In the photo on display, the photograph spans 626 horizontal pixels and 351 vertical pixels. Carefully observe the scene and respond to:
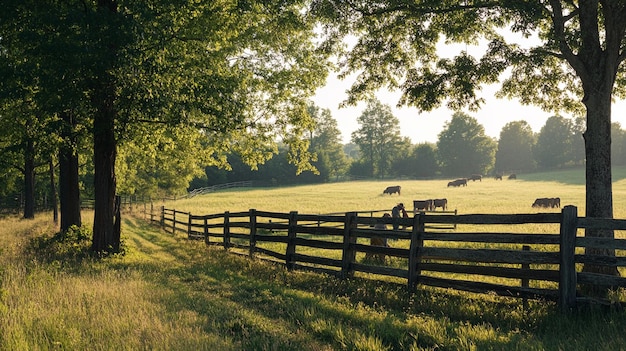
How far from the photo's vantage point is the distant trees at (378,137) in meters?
112

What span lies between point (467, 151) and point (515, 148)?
22.7m

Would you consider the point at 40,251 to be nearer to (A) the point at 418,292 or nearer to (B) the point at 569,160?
(A) the point at 418,292

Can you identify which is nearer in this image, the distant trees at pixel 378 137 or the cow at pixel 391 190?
the cow at pixel 391 190

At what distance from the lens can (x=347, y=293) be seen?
28.2ft

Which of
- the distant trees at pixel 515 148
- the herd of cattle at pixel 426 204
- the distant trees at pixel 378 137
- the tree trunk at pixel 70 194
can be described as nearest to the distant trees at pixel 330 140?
the distant trees at pixel 378 137

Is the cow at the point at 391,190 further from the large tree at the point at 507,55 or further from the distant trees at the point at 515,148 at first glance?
the distant trees at the point at 515,148

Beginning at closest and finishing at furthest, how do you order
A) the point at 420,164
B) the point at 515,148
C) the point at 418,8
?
the point at 418,8 < the point at 420,164 < the point at 515,148

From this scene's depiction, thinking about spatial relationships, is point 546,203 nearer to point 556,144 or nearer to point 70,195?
point 70,195

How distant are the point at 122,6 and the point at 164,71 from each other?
200cm

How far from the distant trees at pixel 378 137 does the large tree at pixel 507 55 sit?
9850 cm

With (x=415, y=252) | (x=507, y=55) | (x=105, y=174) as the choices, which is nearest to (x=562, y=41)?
(x=507, y=55)

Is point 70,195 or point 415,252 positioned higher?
point 70,195

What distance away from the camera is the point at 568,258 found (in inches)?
266

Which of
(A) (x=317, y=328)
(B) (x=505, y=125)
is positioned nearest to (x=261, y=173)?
(B) (x=505, y=125)
